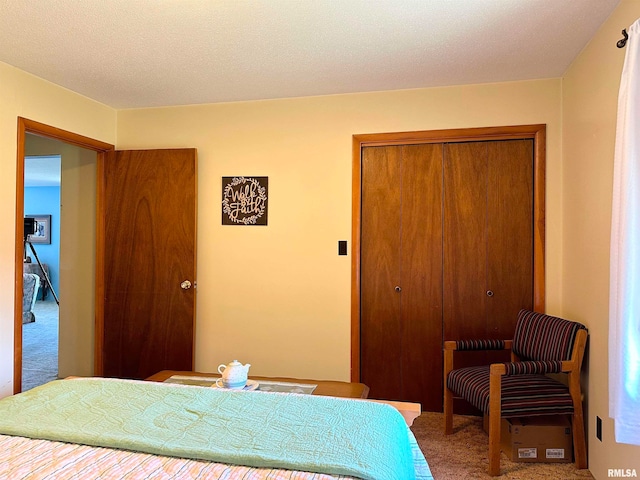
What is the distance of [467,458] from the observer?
2.62m

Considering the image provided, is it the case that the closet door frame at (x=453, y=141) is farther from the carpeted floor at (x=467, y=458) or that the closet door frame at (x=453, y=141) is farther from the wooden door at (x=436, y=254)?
the carpeted floor at (x=467, y=458)

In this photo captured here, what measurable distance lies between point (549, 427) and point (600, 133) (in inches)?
64.8

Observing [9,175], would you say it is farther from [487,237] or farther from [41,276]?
[41,276]

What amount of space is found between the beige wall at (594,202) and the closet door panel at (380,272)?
116 centimetres

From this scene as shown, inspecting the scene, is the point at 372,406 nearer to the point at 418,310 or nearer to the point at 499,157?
the point at 418,310

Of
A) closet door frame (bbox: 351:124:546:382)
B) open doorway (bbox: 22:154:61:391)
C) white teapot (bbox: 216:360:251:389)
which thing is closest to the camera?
white teapot (bbox: 216:360:251:389)

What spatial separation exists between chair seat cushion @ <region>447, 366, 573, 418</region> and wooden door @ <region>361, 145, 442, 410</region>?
2.26 feet

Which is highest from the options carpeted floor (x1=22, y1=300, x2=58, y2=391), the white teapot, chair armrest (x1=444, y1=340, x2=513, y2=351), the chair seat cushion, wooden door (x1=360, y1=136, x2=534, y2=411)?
wooden door (x1=360, y1=136, x2=534, y2=411)

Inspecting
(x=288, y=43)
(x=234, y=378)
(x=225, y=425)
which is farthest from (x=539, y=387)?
(x=288, y=43)

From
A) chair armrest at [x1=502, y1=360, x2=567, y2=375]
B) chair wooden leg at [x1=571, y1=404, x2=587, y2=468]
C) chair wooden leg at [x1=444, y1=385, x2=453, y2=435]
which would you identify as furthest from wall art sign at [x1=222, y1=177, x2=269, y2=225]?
chair wooden leg at [x1=571, y1=404, x2=587, y2=468]

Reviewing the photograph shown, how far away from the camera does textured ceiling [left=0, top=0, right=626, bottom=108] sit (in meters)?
2.16

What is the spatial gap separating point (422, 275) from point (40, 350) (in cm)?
440

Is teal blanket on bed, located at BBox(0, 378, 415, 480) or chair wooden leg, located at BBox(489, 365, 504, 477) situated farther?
chair wooden leg, located at BBox(489, 365, 504, 477)

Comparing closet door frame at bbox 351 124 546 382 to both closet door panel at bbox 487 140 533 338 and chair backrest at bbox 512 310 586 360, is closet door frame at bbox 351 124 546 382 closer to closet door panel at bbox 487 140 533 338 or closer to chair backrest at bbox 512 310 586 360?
closet door panel at bbox 487 140 533 338
